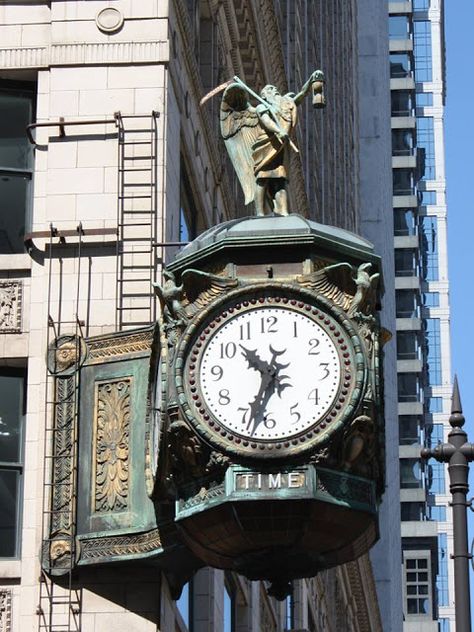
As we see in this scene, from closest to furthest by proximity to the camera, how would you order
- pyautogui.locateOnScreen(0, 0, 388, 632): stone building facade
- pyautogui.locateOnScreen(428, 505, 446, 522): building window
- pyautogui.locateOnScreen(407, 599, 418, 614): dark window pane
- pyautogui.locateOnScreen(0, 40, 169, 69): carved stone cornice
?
pyautogui.locateOnScreen(0, 0, 388, 632): stone building facade
pyautogui.locateOnScreen(0, 40, 169, 69): carved stone cornice
pyautogui.locateOnScreen(407, 599, 418, 614): dark window pane
pyautogui.locateOnScreen(428, 505, 446, 522): building window

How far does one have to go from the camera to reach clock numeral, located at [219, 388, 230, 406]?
696 inches

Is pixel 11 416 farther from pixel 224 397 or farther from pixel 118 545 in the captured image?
pixel 224 397

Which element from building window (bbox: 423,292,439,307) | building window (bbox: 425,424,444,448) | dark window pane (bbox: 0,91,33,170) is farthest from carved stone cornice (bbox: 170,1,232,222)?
building window (bbox: 423,292,439,307)

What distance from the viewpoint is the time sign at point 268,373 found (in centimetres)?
1755

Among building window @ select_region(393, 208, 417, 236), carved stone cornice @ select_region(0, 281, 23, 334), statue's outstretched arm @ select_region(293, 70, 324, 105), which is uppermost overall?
building window @ select_region(393, 208, 417, 236)

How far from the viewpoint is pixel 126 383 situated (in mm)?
19828

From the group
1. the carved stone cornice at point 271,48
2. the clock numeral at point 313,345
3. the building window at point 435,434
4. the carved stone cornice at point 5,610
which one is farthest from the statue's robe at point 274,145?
the building window at point 435,434

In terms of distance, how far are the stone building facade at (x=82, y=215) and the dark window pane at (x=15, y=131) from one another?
0.6 inches

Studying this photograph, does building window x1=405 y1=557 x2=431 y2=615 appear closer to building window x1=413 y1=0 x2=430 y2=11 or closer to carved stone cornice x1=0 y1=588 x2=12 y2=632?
building window x1=413 y1=0 x2=430 y2=11

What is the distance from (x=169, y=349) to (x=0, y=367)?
3850 mm

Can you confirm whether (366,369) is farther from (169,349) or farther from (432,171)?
(432,171)

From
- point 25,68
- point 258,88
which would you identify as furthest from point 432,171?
point 25,68

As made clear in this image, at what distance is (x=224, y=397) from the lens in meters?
17.7

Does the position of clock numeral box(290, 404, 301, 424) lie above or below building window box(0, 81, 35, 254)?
below
